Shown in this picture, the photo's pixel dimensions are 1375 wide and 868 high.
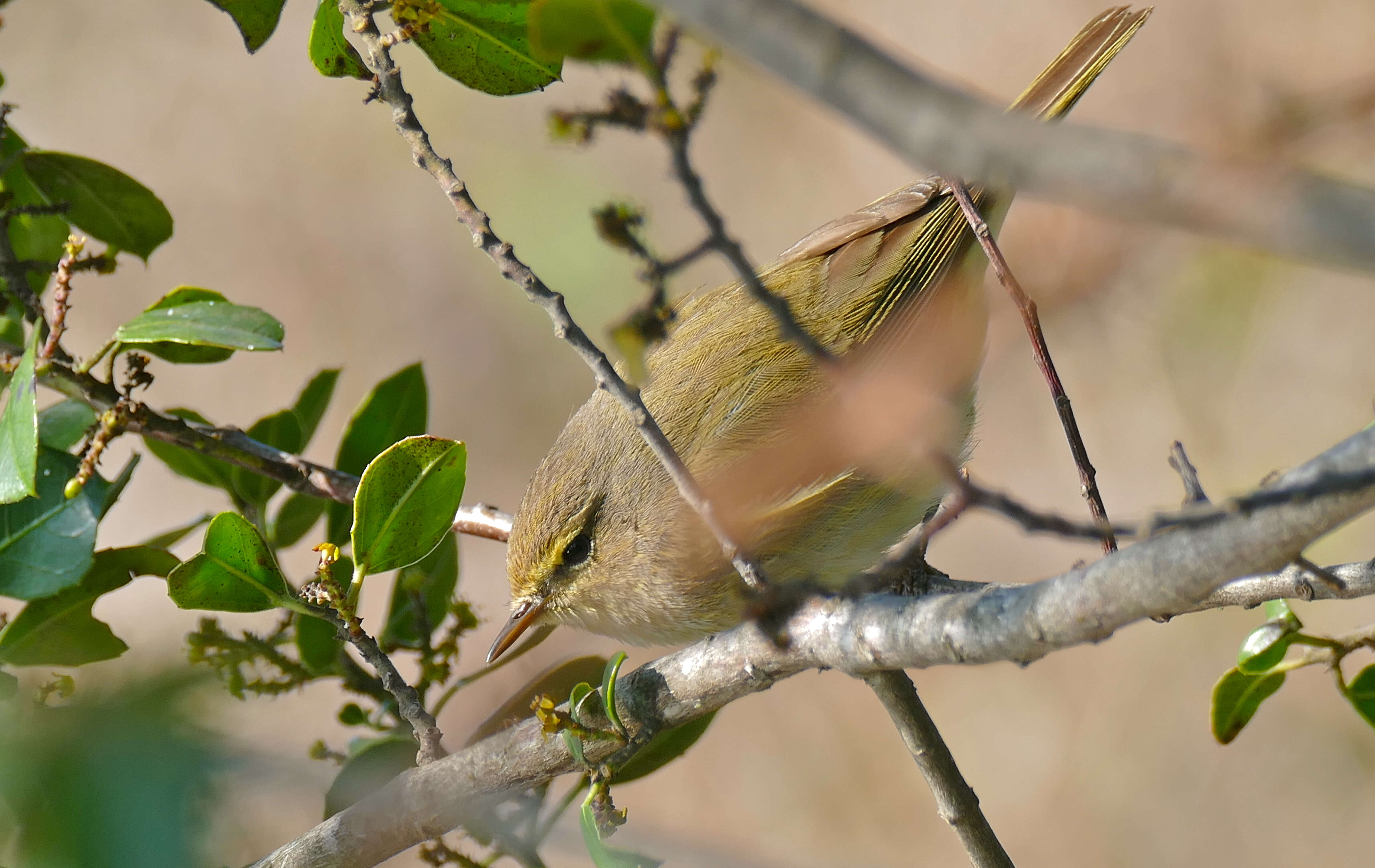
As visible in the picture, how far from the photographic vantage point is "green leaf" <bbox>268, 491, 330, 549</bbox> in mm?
2029

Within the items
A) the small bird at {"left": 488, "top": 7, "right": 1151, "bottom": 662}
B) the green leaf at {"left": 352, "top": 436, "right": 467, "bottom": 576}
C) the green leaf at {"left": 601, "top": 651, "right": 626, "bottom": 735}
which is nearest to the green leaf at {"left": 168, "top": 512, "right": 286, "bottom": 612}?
the green leaf at {"left": 352, "top": 436, "right": 467, "bottom": 576}

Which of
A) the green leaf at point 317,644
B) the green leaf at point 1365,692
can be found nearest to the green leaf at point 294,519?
the green leaf at point 317,644

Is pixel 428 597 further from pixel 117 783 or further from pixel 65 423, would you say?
pixel 117 783

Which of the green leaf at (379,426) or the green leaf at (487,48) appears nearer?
the green leaf at (487,48)

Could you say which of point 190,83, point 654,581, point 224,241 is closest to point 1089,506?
point 654,581

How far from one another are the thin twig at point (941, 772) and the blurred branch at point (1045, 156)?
1.22 meters

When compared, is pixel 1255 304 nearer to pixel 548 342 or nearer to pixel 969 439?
pixel 969 439

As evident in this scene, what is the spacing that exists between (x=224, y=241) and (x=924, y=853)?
188 inches

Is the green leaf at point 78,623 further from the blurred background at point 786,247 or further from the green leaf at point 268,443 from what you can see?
the blurred background at point 786,247

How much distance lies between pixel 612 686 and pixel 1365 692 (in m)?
1.20

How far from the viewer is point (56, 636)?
62.4 inches

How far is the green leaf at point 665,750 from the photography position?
69.3 inches

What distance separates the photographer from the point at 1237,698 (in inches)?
63.4

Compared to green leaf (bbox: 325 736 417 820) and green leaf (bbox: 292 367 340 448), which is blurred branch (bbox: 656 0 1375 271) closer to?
green leaf (bbox: 325 736 417 820)
